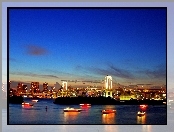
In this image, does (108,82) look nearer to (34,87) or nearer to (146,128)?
(146,128)

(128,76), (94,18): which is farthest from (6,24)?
(128,76)

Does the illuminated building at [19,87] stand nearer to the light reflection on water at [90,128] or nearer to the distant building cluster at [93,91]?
the distant building cluster at [93,91]

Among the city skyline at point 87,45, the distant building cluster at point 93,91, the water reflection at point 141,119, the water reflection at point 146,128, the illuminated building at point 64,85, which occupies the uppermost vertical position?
the city skyline at point 87,45

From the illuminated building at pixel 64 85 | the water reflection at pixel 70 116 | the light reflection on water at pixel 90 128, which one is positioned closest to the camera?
the light reflection on water at pixel 90 128

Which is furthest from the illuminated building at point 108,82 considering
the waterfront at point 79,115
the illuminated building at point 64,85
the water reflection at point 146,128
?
the water reflection at point 146,128

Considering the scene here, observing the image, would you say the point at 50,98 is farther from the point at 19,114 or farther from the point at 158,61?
the point at 158,61

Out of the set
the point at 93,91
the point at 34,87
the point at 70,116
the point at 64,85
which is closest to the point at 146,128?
the point at 93,91
